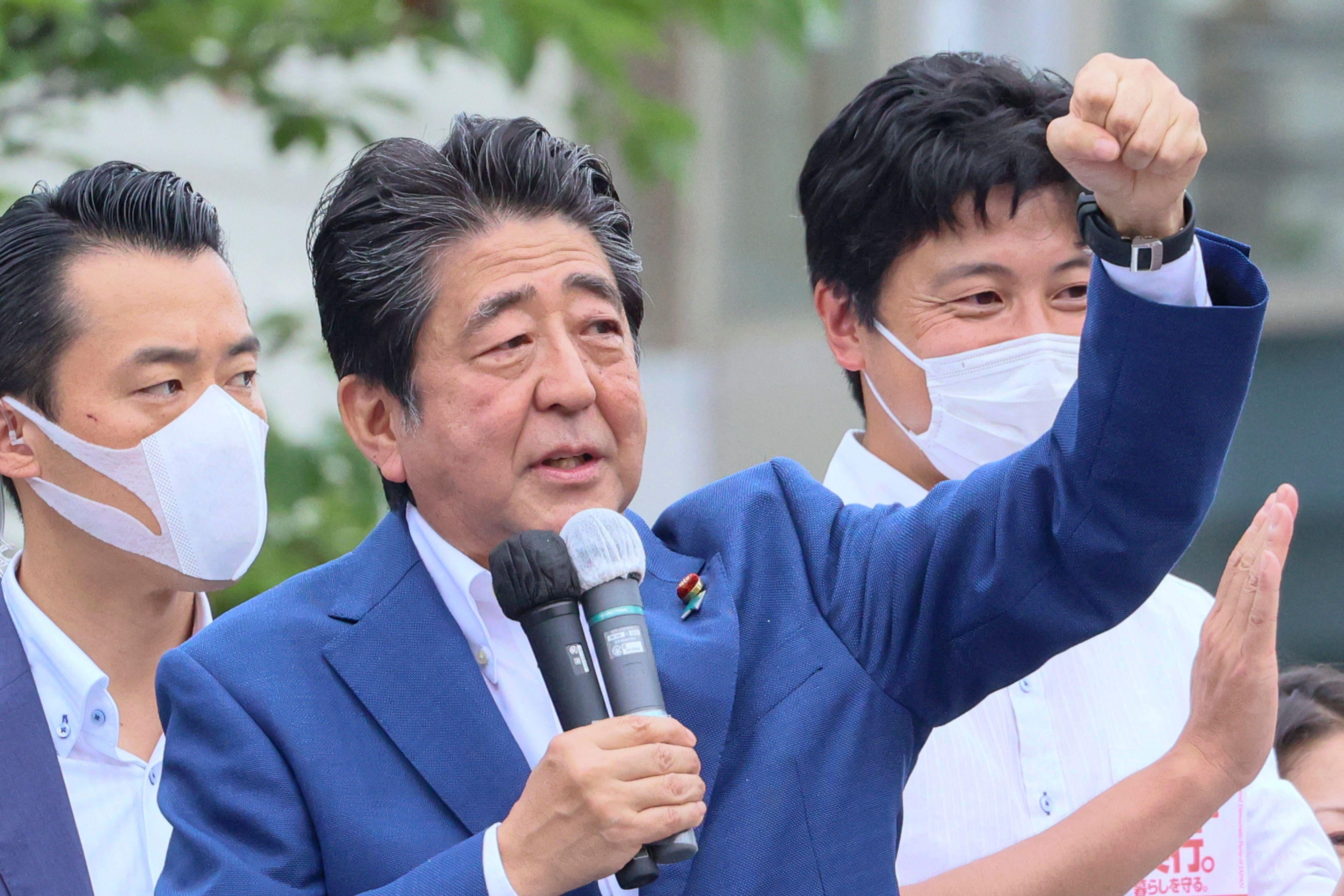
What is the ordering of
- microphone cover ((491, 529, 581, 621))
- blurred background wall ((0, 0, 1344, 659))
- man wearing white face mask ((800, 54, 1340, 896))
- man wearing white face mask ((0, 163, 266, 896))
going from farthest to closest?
blurred background wall ((0, 0, 1344, 659)) < man wearing white face mask ((0, 163, 266, 896)) < man wearing white face mask ((800, 54, 1340, 896)) < microphone cover ((491, 529, 581, 621))

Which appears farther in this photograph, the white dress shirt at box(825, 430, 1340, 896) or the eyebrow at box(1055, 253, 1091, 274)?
the eyebrow at box(1055, 253, 1091, 274)

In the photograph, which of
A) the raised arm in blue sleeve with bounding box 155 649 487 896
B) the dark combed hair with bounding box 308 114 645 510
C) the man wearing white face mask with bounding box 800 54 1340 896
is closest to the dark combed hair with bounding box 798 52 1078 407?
the man wearing white face mask with bounding box 800 54 1340 896

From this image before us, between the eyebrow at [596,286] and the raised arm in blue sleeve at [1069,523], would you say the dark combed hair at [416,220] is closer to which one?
the eyebrow at [596,286]

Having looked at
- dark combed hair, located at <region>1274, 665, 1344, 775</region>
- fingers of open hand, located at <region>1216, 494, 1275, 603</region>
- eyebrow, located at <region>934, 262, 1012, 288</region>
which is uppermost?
eyebrow, located at <region>934, 262, 1012, 288</region>

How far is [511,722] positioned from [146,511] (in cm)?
111

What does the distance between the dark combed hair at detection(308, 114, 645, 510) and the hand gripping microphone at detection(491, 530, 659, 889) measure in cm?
52

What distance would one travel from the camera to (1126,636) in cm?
317

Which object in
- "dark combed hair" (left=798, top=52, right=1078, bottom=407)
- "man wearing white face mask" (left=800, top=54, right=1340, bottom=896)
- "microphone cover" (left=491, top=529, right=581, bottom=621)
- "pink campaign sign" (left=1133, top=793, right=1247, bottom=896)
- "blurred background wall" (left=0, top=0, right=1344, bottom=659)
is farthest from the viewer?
"blurred background wall" (left=0, top=0, right=1344, bottom=659)

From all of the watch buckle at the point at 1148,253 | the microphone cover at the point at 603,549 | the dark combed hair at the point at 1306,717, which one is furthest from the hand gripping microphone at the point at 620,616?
the dark combed hair at the point at 1306,717

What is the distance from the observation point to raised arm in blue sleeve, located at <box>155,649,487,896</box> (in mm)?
2303

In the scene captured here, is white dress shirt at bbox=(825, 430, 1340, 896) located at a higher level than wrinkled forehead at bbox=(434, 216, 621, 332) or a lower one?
lower

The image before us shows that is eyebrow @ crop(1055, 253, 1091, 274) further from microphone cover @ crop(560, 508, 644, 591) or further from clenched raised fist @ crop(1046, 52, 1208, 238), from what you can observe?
microphone cover @ crop(560, 508, 644, 591)

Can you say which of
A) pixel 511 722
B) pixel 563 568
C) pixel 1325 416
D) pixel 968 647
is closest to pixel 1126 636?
pixel 968 647

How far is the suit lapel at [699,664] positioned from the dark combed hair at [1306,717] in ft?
5.61
